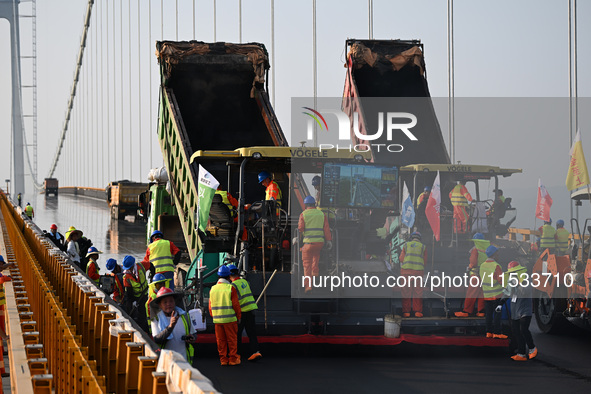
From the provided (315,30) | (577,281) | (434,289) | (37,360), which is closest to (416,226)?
(434,289)

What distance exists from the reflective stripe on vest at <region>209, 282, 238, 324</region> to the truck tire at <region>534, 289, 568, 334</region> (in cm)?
541

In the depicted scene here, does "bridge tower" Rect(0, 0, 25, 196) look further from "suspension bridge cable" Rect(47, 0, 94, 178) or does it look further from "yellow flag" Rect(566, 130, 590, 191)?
"yellow flag" Rect(566, 130, 590, 191)

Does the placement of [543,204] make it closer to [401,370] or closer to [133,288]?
[401,370]

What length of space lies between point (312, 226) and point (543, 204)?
4919mm


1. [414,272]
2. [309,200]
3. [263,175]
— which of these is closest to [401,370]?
[414,272]

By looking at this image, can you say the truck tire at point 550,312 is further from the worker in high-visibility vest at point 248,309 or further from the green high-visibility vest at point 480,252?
the worker in high-visibility vest at point 248,309

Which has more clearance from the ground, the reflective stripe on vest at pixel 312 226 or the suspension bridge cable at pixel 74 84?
the suspension bridge cable at pixel 74 84

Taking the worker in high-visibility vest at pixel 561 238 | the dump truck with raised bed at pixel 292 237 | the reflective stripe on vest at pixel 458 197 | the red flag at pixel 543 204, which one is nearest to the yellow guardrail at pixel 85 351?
the dump truck with raised bed at pixel 292 237

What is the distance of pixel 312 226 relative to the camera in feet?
37.5

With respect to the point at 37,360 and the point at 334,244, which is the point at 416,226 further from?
the point at 37,360

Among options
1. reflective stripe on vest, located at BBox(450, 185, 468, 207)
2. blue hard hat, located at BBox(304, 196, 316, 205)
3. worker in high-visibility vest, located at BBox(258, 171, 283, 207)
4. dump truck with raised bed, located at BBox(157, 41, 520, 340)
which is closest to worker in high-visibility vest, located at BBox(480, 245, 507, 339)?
dump truck with raised bed, located at BBox(157, 41, 520, 340)

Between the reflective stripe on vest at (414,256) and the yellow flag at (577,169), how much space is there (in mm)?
2566

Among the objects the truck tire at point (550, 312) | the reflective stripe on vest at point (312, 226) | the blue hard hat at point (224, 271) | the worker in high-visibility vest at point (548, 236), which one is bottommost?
the truck tire at point (550, 312)

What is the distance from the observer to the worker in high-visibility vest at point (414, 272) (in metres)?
12.4
